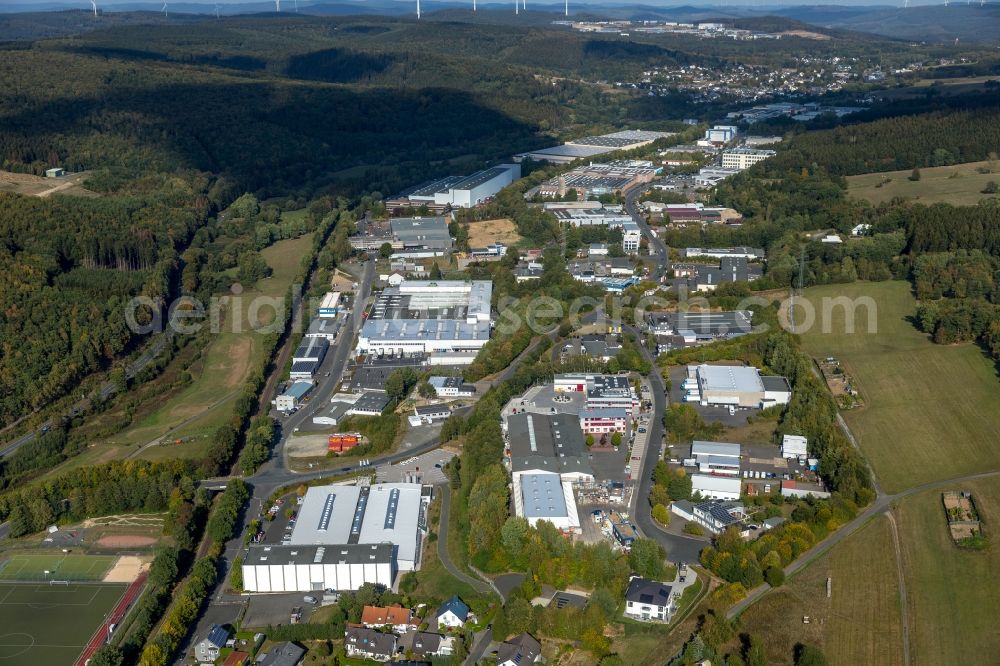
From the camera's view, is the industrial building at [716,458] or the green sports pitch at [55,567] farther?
the industrial building at [716,458]

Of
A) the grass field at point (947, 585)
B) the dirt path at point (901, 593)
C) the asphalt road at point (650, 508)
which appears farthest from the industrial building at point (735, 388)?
the dirt path at point (901, 593)

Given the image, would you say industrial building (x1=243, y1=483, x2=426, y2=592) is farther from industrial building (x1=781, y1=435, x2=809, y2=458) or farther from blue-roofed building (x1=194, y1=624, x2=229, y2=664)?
industrial building (x1=781, y1=435, x2=809, y2=458)

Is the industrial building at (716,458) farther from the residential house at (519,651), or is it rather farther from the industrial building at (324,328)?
the industrial building at (324,328)

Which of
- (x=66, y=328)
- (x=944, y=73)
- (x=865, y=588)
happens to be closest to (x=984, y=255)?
(x=865, y=588)

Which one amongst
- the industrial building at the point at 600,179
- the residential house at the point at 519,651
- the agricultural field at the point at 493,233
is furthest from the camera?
the industrial building at the point at 600,179

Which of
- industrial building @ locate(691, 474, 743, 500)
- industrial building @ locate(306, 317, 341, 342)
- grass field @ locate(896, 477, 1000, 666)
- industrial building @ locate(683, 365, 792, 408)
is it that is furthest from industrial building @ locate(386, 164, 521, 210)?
grass field @ locate(896, 477, 1000, 666)
